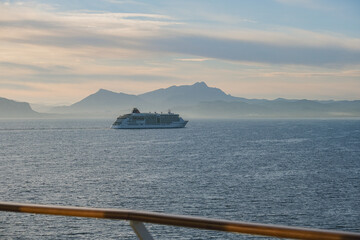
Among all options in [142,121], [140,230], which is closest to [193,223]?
[140,230]

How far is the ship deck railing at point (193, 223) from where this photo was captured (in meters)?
2.55

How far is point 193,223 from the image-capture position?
286cm

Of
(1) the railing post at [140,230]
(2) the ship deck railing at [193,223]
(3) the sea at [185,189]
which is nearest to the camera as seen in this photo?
(2) the ship deck railing at [193,223]

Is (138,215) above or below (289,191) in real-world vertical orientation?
above

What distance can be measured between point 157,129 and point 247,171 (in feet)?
362

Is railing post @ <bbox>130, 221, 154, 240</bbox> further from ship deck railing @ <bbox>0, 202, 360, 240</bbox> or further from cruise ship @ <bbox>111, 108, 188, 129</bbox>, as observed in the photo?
cruise ship @ <bbox>111, 108, 188, 129</bbox>

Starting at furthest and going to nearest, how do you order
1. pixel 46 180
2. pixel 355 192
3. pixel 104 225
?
pixel 46 180, pixel 355 192, pixel 104 225

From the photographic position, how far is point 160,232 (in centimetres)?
2511

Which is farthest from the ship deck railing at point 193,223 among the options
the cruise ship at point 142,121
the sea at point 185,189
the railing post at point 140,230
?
the cruise ship at point 142,121

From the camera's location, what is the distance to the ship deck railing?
8.37ft

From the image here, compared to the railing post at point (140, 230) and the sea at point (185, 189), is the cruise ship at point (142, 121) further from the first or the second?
the railing post at point (140, 230)

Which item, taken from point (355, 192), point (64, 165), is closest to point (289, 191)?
point (355, 192)

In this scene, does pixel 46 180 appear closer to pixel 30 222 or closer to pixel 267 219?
pixel 30 222

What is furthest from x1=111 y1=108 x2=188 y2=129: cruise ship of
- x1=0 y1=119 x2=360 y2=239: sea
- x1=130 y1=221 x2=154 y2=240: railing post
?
x1=130 y1=221 x2=154 y2=240: railing post
